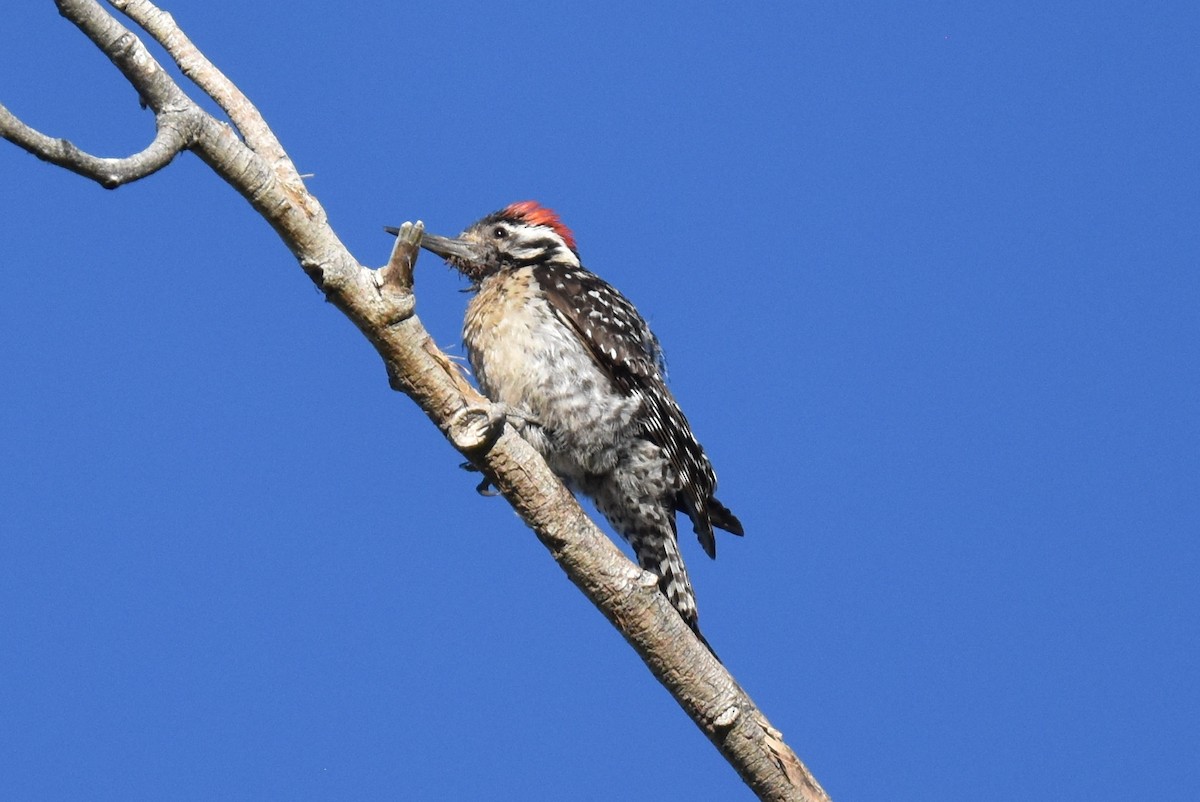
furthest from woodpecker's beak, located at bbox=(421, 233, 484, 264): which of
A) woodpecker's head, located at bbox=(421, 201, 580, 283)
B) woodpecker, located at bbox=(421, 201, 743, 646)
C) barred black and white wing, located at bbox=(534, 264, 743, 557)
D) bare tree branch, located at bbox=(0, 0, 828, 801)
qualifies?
bare tree branch, located at bbox=(0, 0, 828, 801)

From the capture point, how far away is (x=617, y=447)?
19.1 ft

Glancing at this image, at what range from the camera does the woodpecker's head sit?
6352 mm

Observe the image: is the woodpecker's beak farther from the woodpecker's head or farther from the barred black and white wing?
the barred black and white wing

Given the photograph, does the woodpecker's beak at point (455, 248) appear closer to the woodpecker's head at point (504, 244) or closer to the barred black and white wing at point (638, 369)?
the woodpecker's head at point (504, 244)

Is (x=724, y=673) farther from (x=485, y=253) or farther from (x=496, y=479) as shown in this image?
(x=485, y=253)

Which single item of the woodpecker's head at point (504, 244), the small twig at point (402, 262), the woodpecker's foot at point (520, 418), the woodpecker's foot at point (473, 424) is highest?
the woodpecker's head at point (504, 244)

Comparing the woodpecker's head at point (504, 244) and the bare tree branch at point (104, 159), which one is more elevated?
the woodpecker's head at point (504, 244)

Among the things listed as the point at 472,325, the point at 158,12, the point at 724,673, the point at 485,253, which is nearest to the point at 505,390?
the point at 472,325

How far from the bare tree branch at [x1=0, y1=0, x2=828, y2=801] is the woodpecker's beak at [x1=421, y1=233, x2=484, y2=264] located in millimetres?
1813

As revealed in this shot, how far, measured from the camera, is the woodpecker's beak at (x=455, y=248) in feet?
20.8

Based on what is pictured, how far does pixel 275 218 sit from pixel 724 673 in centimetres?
225

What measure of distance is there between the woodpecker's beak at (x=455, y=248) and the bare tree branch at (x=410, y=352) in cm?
181

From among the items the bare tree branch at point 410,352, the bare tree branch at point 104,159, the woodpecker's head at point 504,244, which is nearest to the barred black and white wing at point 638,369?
the woodpecker's head at point 504,244

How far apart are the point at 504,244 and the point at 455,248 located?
23cm
